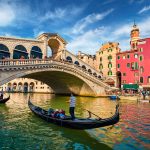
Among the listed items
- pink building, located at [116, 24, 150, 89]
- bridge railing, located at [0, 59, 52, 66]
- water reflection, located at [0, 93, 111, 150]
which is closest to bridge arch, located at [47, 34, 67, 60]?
bridge railing, located at [0, 59, 52, 66]

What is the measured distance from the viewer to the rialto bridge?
61.7ft

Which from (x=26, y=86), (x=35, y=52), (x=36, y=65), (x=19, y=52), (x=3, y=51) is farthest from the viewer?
(x=26, y=86)

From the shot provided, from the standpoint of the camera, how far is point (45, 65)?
2166cm

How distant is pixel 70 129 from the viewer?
8984mm

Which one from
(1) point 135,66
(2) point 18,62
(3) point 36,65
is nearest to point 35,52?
(3) point 36,65

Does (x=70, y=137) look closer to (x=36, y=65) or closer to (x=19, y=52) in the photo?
(x=36, y=65)

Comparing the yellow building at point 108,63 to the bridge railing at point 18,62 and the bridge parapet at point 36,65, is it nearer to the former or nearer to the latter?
the bridge parapet at point 36,65

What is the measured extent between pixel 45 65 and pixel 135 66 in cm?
1683

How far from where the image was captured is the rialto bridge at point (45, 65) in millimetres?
18797

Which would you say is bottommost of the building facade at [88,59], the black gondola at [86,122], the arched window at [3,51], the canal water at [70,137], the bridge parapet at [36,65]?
the canal water at [70,137]

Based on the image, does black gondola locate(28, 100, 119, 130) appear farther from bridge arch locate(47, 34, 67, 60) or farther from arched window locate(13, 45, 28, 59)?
bridge arch locate(47, 34, 67, 60)

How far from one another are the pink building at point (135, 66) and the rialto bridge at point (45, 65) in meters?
6.16

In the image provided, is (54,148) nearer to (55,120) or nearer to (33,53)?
(55,120)

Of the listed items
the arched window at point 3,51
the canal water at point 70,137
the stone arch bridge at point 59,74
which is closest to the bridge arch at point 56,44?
the stone arch bridge at point 59,74
